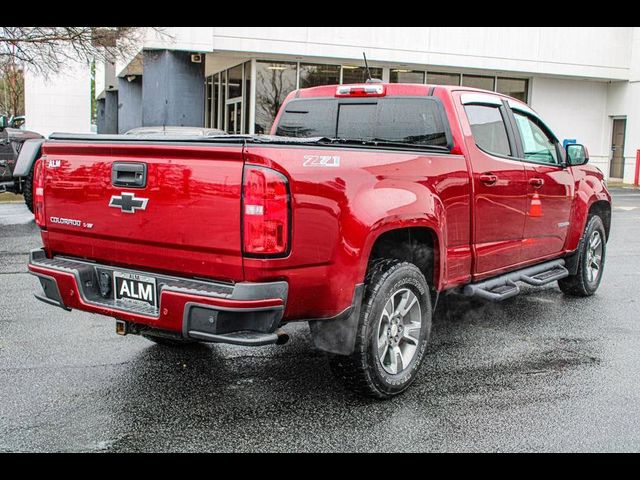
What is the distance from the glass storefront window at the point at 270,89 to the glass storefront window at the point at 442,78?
501 centimetres

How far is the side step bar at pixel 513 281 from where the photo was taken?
521 cm

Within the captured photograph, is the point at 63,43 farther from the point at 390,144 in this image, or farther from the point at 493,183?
the point at 493,183

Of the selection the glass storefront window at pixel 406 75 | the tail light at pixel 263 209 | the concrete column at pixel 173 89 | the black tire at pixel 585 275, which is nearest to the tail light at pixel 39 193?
the tail light at pixel 263 209

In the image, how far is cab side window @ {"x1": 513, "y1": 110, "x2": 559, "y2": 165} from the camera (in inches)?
237

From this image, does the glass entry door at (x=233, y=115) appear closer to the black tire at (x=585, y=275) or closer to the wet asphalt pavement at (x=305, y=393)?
the black tire at (x=585, y=275)

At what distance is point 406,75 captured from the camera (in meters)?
23.7

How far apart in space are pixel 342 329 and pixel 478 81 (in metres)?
22.4

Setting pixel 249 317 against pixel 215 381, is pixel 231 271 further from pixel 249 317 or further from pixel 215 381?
pixel 215 381

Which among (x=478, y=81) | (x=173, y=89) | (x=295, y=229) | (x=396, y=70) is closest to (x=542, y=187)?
(x=295, y=229)

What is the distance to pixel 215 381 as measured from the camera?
454 cm

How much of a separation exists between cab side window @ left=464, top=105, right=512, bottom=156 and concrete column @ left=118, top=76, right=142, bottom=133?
25.0 m

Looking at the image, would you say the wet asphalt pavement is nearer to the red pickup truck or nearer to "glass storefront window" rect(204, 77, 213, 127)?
the red pickup truck

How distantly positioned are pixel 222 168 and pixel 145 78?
1778 centimetres
